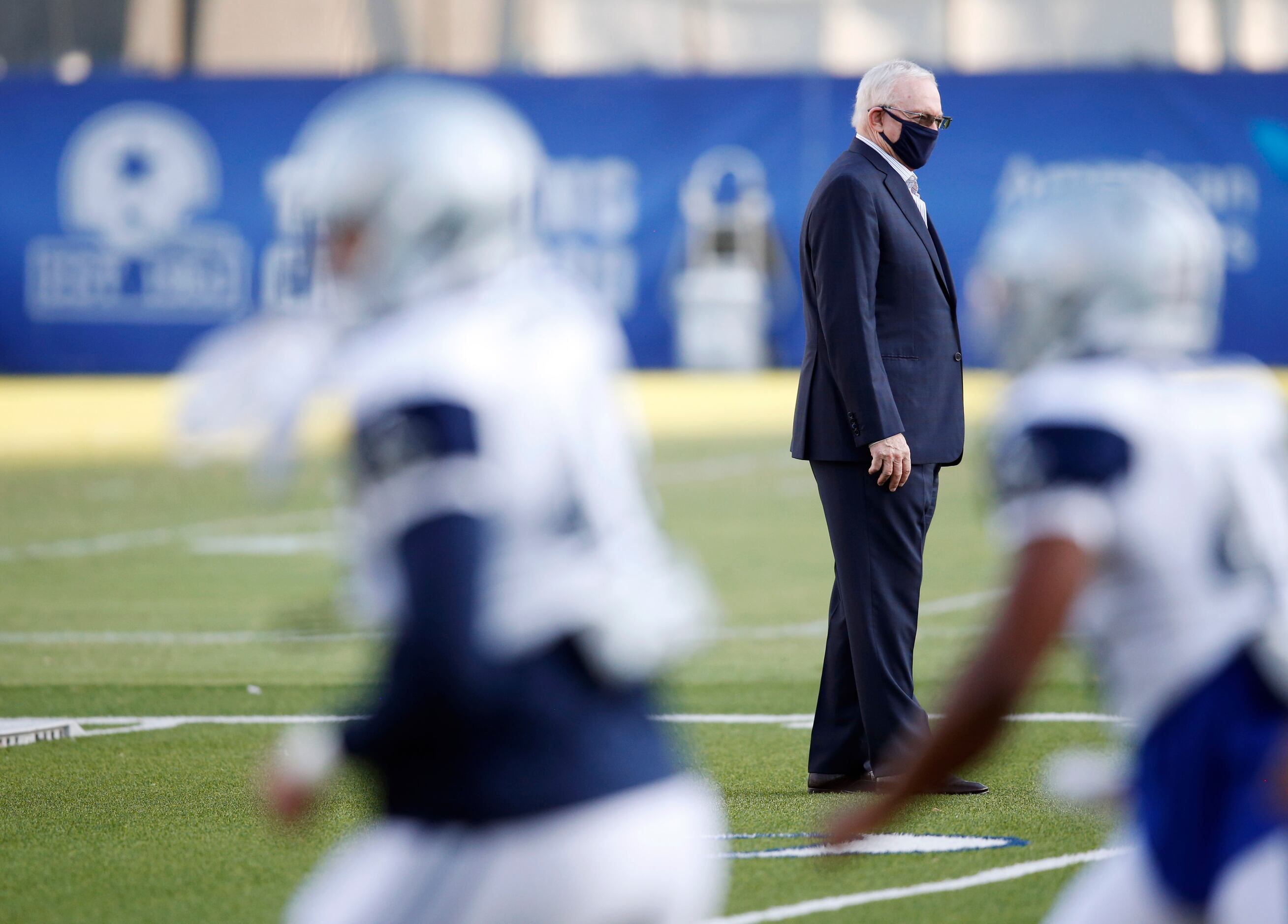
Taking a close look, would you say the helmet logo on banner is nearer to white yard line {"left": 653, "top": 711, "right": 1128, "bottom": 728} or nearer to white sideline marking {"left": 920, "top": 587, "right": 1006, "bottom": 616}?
white sideline marking {"left": 920, "top": 587, "right": 1006, "bottom": 616}

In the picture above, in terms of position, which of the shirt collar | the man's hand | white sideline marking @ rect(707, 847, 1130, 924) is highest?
the shirt collar

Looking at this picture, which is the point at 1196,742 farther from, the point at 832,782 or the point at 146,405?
the point at 146,405

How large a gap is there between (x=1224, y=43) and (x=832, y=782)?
27827 mm

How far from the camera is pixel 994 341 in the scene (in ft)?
10.5

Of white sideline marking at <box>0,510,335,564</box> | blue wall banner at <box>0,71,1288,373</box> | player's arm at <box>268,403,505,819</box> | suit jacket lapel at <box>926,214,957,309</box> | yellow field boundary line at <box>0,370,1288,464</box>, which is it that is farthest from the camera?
blue wall banner at <box>0,71,1288,373</box>

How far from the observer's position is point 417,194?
2715mm

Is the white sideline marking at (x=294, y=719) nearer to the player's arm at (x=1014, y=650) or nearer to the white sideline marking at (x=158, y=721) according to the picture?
the white sideline marking at (x=158, y=721)

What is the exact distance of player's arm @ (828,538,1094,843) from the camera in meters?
2.77

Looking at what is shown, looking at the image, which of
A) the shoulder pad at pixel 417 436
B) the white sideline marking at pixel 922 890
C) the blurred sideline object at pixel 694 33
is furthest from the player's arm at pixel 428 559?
the blurred sideline object at pixel 694 33

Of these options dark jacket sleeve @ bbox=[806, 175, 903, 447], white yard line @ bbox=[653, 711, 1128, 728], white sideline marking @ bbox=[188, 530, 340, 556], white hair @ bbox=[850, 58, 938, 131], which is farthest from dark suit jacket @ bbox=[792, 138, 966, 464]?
white sideline marking @ bbox=[188, 530, 340, 556]

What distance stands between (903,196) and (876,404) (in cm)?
70

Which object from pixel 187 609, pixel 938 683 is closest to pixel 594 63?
pixel 187 609

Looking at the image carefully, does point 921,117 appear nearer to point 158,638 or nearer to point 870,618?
point 870,618

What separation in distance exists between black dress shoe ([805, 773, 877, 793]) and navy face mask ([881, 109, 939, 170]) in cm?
191
